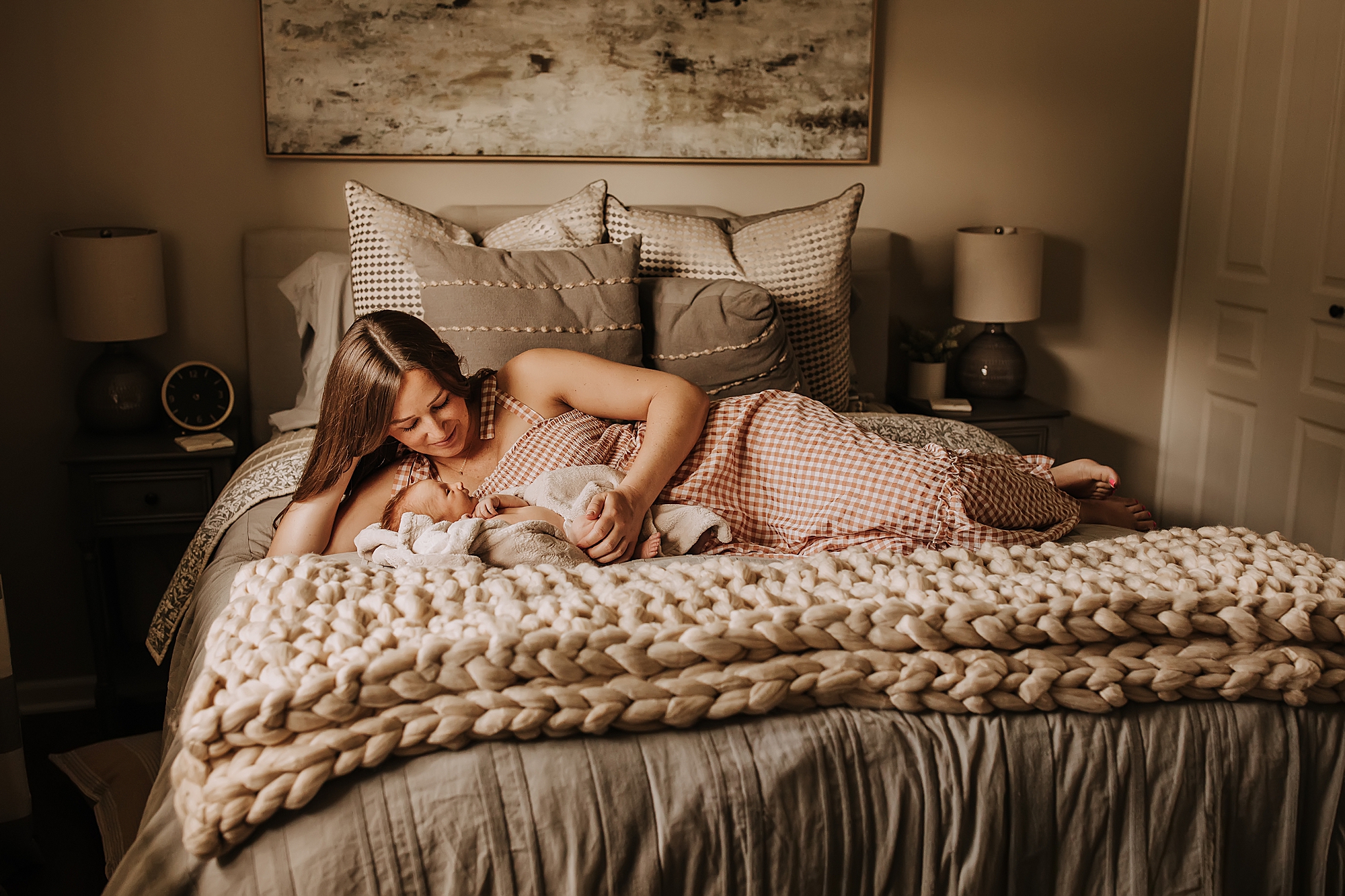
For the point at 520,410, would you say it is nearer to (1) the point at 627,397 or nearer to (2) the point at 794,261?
(1) the point at 627,397

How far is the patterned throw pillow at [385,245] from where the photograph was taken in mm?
2219

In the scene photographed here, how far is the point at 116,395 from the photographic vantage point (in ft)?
8.04

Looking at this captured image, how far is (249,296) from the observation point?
261 cm

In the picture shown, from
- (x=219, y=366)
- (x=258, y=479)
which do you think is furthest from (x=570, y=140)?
(x=258, y=479)

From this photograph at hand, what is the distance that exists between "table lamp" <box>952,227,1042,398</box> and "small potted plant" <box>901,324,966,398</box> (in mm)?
69

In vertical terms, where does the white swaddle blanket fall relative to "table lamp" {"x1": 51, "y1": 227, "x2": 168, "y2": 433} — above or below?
below

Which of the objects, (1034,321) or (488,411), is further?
(1034,321)

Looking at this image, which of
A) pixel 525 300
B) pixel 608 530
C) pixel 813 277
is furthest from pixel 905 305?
pixel 608 530

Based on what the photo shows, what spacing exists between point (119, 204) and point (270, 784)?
213cm

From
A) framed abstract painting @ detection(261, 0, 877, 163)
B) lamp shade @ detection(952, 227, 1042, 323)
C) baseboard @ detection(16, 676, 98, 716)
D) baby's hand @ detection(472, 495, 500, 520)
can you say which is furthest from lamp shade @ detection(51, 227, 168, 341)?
lamp shade @ detection(952, 227, 1042, 323)

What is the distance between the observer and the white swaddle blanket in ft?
4.39

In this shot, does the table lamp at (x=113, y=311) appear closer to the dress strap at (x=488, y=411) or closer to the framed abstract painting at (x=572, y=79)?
the framed abstract painting at (x=572, y=79)

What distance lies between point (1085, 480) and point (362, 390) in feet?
4.09

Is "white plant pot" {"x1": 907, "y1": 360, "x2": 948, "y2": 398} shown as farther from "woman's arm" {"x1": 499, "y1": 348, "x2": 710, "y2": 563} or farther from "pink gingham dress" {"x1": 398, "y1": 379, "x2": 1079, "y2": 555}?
"woman's arm" {"x1": 499, "y1": 348, "x2": 710, "y2": 563}
